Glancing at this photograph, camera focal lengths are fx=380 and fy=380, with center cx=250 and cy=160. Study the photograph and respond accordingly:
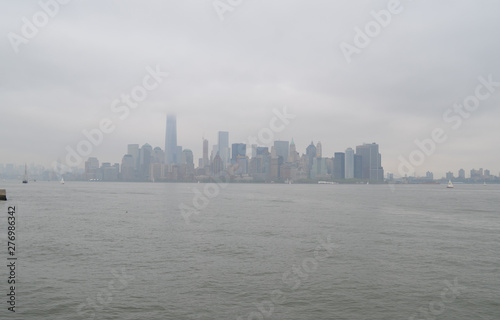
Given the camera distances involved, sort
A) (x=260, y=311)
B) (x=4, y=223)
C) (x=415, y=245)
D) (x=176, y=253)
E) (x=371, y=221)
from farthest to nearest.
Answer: (x=371, y=221)
(x=4, y=223)
(x=415, y=245)
(x=176, y=253)
(x=260, y=311)

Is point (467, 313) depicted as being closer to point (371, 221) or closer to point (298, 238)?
point (298, 238)

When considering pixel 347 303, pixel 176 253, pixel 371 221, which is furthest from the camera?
pixel 371 221

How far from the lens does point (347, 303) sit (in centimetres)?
2103

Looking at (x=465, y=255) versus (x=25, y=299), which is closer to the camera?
(x=25, y=299)

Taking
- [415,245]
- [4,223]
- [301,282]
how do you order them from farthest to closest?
[4,223]
[415,245]
[301,282]

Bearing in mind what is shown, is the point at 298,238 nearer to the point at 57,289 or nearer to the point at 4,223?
the point at 57,289

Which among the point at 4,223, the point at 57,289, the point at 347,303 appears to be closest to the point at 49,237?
the point at 4,223

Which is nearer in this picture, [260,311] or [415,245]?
[260,311]

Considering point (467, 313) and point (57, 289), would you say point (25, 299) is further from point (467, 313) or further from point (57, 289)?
point (467, 313)

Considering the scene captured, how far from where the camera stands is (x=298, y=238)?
4103 centimetres

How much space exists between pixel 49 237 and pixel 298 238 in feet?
85.6

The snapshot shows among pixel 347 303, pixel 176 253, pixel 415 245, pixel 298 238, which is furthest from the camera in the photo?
pixel 298 238

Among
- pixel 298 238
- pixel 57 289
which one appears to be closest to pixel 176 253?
pixel 57 289

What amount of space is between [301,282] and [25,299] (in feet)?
52.8
